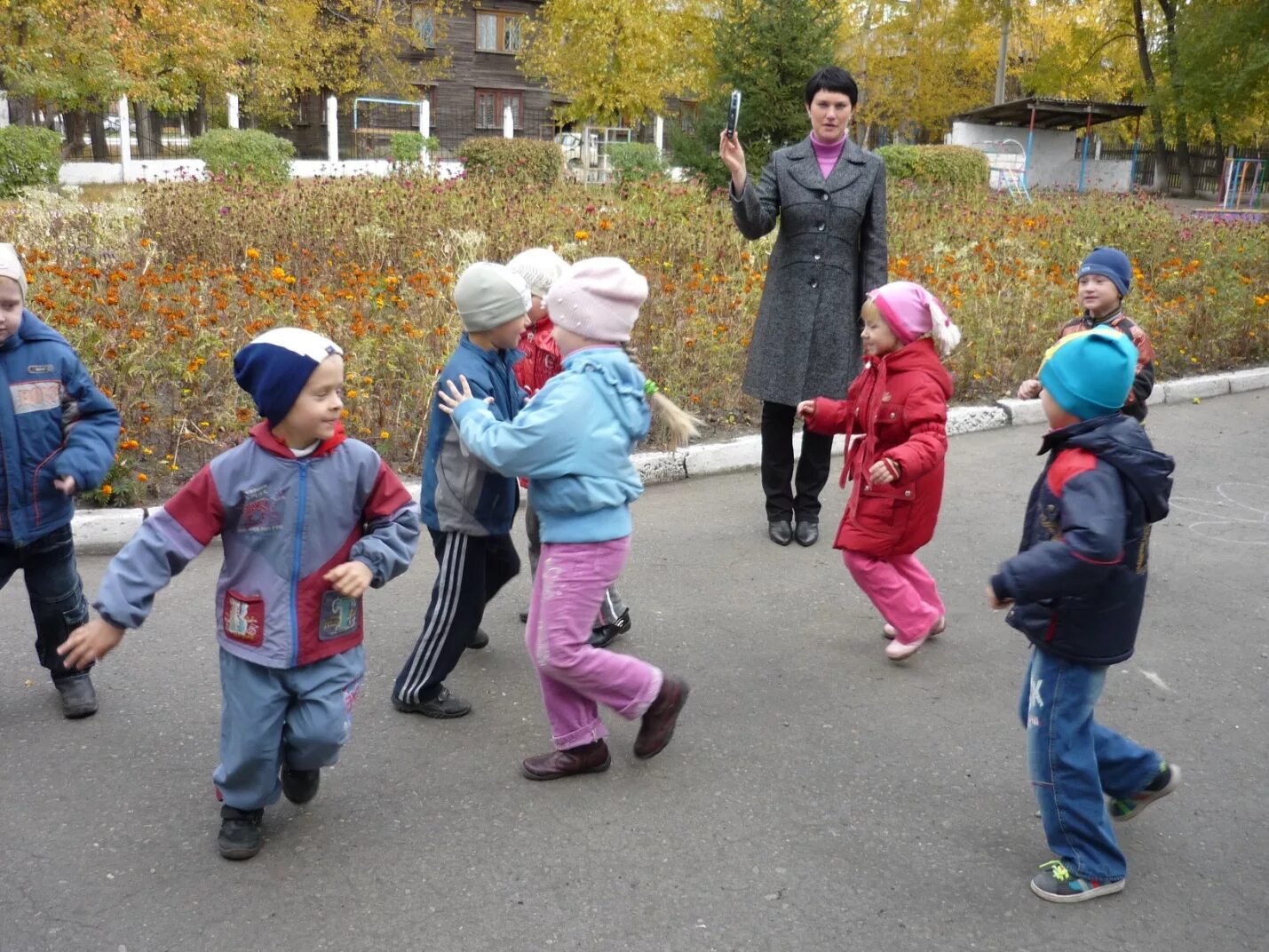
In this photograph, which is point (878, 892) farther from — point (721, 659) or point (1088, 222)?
point (1088, 222)

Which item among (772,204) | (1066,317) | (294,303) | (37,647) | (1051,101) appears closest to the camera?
(37,647)

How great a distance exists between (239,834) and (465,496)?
3.89 ft

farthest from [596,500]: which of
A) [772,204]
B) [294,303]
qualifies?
[294,303]

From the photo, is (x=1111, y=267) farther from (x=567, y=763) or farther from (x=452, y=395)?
(x=567, y=763)

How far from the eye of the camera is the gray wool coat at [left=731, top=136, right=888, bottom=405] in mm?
5590

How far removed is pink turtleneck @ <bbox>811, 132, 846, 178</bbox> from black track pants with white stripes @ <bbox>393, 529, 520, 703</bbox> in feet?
8.90

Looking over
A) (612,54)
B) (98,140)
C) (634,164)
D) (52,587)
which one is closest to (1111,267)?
(52,587)

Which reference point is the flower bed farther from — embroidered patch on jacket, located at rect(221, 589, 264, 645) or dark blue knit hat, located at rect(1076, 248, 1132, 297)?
dark blue knit hat, located at rect(1076, 248, 1132, 297)

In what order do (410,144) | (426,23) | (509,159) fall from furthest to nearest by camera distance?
(426,23), (410,144), (509,159)

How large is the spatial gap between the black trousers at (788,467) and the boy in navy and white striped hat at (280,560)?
2990mm

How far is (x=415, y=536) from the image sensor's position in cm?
307

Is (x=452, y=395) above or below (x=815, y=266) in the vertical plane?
below

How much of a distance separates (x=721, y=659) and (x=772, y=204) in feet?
7.73

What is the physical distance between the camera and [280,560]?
293 cm
